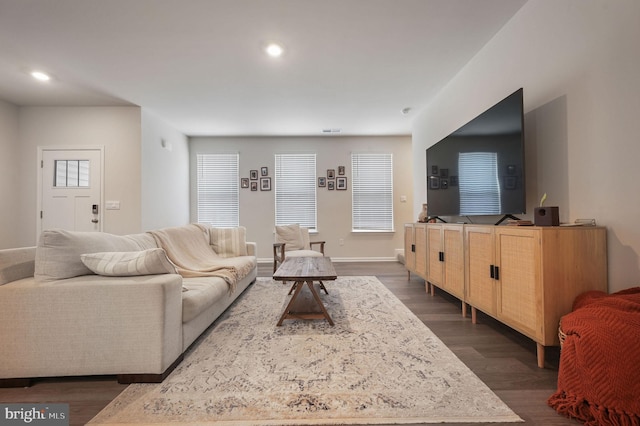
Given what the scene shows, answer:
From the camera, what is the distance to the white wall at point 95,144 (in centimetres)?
441

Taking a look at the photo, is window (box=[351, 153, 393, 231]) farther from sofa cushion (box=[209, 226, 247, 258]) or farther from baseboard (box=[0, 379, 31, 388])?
baseboard (box=[0, 379, 31, 388])

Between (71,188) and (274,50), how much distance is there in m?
3.96

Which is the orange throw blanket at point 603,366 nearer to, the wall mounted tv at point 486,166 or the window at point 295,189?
the wall mounted tv at point 486,166

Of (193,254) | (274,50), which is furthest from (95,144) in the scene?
(274,50)

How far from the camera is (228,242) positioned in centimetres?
399

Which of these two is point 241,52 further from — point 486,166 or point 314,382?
point 314,382

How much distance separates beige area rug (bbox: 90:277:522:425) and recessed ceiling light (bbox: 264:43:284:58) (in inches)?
106

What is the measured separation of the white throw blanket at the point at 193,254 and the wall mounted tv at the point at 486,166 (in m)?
2.50

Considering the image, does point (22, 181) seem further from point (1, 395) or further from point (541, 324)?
point (541, 324)

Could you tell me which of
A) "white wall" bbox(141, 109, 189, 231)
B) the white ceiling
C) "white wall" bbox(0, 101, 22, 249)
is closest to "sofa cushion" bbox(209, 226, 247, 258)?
"white wall" bbox(141, 109, 189, 231)

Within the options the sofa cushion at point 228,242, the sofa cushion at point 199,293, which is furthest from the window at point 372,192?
the sofa cushion at point 199,293

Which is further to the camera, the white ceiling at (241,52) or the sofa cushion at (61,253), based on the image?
the white ceiling at (241,52)

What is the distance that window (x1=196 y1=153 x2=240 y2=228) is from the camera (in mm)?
6133

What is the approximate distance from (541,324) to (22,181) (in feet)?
21.9
